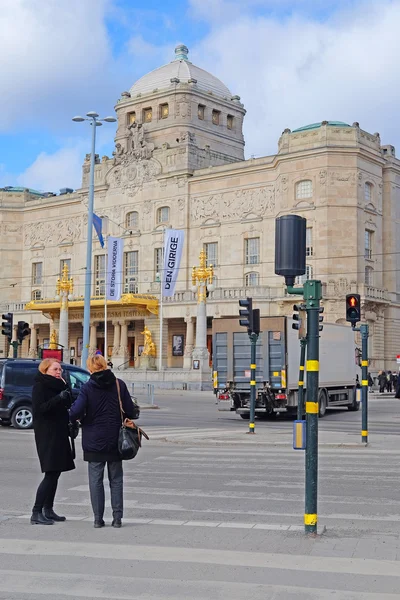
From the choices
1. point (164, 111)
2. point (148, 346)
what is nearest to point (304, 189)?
point (148, 346)

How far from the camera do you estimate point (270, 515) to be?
33.2 ft

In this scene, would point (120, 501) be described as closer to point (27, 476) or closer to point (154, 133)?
point (27, 476)

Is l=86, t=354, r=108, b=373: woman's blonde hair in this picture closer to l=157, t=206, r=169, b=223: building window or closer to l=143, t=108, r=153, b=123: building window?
l=157, t=206, r=169, b=223: building window

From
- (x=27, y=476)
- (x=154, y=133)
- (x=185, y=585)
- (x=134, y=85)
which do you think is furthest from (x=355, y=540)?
(x=134, y=85)

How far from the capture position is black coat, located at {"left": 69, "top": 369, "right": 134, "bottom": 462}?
8.98 m

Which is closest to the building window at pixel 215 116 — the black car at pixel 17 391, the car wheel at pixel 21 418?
the black car at pixel 17 391

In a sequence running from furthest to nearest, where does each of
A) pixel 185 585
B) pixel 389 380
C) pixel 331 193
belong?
pixel 331 193
pixel 389 380
pixel 185 585

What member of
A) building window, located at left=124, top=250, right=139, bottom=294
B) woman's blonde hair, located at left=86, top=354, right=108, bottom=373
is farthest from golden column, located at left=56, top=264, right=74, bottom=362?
woman's blonde hair, located at left=86, top=354, right=108, bottom=373

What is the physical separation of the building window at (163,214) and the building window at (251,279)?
385 inches

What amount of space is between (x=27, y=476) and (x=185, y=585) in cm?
723

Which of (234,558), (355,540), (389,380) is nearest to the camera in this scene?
(234,558)

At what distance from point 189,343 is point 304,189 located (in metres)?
14.2

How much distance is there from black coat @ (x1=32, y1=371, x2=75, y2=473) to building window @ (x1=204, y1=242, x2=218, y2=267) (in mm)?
58606

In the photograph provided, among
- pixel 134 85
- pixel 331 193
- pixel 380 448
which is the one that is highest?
pixel 134 85
